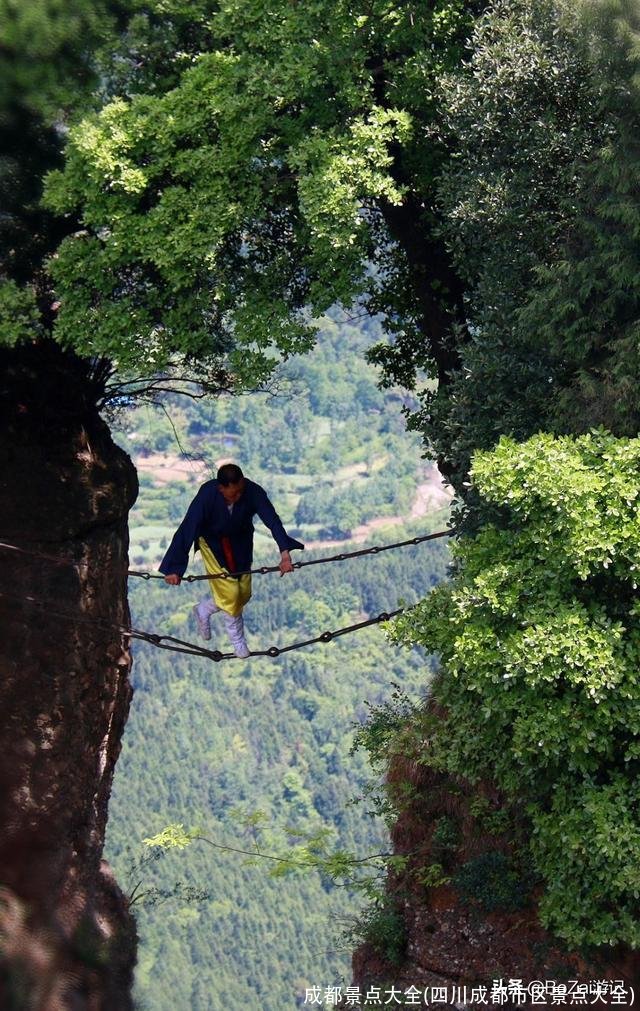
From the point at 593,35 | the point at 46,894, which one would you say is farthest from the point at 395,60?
the point at 46,894

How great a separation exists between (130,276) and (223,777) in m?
105

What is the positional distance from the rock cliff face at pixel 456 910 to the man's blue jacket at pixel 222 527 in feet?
10.3

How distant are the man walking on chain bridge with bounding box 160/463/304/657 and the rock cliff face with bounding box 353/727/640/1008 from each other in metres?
2.81

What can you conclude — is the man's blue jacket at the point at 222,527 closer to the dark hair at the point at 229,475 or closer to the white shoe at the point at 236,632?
the dark hair at the point at 229,475

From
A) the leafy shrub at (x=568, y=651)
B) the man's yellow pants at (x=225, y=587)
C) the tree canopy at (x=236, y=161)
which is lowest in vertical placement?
the leafy shrub at (x=568, y=651)

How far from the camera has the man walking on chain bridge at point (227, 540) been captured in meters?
10.8

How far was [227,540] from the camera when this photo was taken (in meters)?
11.3

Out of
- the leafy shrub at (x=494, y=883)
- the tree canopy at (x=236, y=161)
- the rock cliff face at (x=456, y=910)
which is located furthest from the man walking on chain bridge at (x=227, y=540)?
the leafy shrub at (x=494, y=883)

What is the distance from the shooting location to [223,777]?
112625 millimetres

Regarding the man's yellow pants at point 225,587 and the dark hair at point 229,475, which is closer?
the dark hair at point 229,475

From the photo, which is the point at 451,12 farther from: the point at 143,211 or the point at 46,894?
the point at 46,894

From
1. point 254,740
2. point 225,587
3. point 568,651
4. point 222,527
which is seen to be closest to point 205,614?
point 225,587

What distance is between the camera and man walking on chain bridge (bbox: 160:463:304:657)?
35.3 feet

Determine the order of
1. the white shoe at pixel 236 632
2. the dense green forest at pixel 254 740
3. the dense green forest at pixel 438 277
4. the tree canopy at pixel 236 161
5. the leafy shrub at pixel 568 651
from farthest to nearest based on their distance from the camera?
the dense green forest at pixel 254 740 < the white shoe at pixel 236 632 < the tree canopy at pixel 236 161 < the dense green forest at pixel 438 277 < the leafy shrub at pixel 568 651
